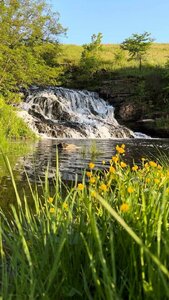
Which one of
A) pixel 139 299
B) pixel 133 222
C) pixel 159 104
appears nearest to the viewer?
pixel 139 299

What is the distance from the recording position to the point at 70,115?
26.7m

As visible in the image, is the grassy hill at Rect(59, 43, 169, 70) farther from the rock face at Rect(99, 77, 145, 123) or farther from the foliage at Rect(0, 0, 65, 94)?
the foliage at Rect(0, 0, 65, 94)

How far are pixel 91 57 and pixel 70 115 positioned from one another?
13572 mm

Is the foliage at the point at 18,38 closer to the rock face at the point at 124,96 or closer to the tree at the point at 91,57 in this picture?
the rock face at the point at 124,96

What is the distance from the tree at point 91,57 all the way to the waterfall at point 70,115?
636 centimetres

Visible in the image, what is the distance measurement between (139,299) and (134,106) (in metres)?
31.6

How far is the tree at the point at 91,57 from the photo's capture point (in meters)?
38.1

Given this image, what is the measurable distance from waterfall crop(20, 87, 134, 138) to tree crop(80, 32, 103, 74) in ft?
20.9

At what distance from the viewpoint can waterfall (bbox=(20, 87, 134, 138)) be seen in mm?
23156

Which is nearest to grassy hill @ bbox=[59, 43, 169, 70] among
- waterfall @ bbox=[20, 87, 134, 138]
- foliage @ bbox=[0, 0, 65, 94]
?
waterfall @ bbox=[20, 87, 134, 138]

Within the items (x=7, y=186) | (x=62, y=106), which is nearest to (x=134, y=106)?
(x=62, y=106)

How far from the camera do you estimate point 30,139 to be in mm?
18656

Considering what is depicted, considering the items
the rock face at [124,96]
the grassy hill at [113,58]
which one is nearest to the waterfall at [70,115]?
the rock face at [124,96]

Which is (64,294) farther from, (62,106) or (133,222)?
(62,106)
